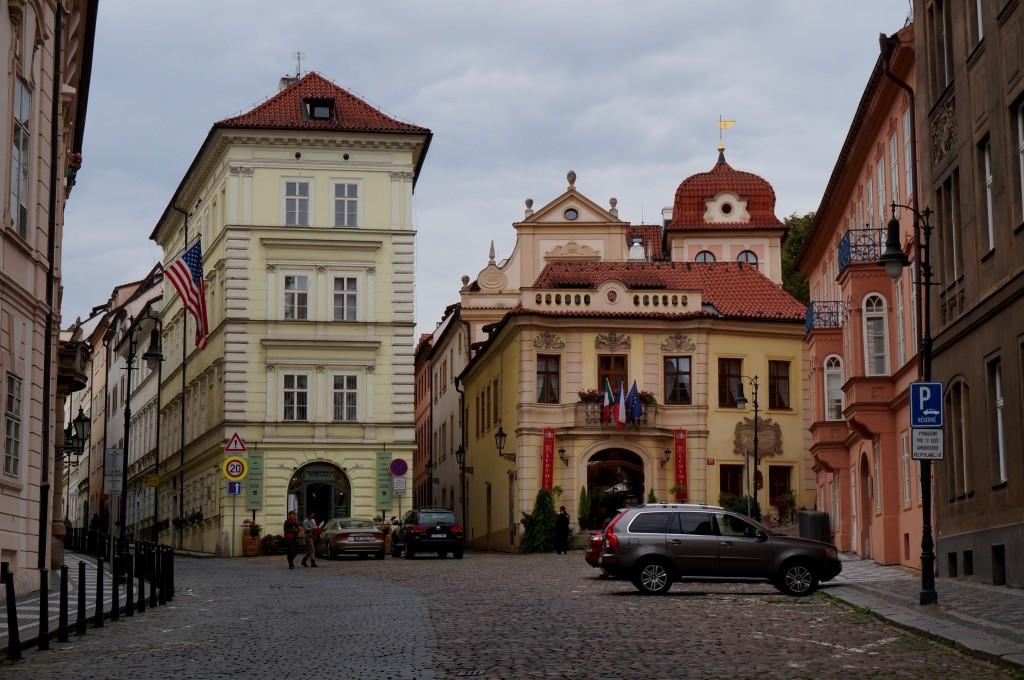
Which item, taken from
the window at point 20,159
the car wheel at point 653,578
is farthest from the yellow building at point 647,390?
the window at point 20,159

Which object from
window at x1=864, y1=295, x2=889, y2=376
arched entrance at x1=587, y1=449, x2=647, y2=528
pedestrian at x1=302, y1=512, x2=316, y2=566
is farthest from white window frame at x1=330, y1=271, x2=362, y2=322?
window at x1=864, y1=295, x2=889, y2=376

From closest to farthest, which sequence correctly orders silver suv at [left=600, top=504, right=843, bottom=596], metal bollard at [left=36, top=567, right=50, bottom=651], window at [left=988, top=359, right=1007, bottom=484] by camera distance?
metal bollard at [left=36, top=567, right=50, bottom=651], window at [left=988, top=359, right=1007, bottom=484], silver suv at [left=600, top=504, right=843, bottom=596]

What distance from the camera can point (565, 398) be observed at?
57344 millimetres

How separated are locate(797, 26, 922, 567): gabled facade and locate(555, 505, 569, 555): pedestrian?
423 inches

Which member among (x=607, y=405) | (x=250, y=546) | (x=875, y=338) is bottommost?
(x=250, y=546)

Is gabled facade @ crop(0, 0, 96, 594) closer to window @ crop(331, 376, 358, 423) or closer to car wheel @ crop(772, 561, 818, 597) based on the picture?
car wheel @ crop(772, 561, 818, 597)

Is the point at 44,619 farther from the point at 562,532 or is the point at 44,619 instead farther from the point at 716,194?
the point at 716,194

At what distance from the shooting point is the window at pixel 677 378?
5819 cm

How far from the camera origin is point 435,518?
47.9m

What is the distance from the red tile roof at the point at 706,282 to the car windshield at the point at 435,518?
13900 millimetres

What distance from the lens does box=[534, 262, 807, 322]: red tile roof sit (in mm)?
60219

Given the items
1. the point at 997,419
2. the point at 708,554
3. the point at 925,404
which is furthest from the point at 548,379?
the point at 925,404

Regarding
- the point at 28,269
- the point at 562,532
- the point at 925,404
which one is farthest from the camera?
the point at 562,532

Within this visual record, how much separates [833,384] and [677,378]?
38.3 feet
